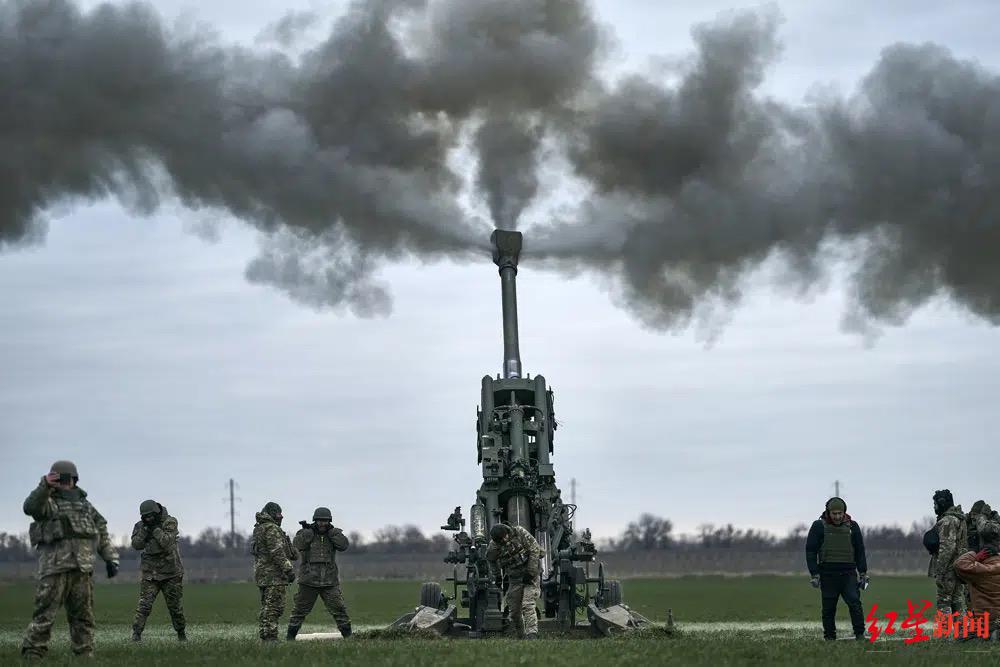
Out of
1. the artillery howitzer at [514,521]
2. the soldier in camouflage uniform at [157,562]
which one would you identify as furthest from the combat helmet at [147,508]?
the artillery howitzer at [514,521]

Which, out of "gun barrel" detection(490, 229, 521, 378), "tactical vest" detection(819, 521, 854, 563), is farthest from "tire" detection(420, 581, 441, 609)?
"tactical vest" detection(819, 521, 854, 563)

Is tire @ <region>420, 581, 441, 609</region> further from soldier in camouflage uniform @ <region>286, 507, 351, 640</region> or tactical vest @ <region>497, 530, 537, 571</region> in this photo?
tactical vest @ <region>497, 530, 537, 571</region>

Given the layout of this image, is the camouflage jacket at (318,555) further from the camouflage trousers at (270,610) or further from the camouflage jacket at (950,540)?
the camouflage jacket at (950,540)

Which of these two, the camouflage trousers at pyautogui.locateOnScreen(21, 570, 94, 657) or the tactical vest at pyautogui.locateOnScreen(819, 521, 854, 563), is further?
the tactical vest at pyautogui.locateOnScreen(819, 521, 854, 563)

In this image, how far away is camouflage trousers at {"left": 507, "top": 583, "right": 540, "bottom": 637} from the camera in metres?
25.5

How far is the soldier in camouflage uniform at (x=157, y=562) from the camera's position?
2664cm

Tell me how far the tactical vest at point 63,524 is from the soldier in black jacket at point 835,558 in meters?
10.8

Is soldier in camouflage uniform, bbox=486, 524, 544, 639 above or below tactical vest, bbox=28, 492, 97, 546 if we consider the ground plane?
below

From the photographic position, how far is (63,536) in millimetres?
19797

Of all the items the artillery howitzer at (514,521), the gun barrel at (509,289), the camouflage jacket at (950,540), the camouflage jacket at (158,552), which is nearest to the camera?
the camouflage jacket at (950,540)

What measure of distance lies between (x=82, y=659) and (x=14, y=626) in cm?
1532

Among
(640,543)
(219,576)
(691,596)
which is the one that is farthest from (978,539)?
(640,543)

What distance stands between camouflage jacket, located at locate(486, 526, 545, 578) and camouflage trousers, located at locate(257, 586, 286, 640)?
11.8 feet

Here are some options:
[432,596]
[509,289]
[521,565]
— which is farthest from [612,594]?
[509,289]
